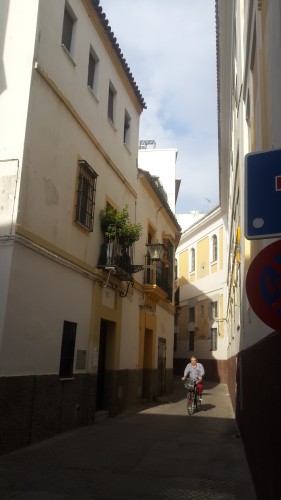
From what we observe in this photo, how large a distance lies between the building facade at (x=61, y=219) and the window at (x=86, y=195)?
3 centimetres

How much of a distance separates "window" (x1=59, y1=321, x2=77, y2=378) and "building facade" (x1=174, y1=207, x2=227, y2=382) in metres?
16.8

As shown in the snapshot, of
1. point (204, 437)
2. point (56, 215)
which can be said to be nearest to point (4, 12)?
point (56, 215)

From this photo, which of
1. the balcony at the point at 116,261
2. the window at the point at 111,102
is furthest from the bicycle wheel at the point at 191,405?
the window at the point at 111,102

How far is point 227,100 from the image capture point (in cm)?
1677

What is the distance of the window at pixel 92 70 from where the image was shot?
12.4 metres

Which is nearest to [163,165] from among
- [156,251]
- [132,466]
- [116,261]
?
[156,251]

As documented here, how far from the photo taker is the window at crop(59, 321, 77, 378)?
398 inches

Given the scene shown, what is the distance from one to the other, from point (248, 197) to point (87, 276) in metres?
8.80

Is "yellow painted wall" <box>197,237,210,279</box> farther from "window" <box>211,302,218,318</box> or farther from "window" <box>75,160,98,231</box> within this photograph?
"window" <box>75,160,98,231</box>

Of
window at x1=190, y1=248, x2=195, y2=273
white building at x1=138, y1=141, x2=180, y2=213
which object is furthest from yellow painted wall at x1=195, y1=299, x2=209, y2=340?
white building at x1=138, y1=141, x2=180, y2=213

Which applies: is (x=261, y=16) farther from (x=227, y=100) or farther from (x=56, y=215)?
(x=227, y=100)

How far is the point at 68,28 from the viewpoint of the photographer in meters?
11.0

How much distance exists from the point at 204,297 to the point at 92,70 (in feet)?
65.8

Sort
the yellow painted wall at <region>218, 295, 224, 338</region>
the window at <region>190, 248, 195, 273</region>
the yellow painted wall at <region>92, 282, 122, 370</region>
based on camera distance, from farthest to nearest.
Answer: the window at <region>190, 248, 195, 273</region> → the yellow painted wall at <region>218, 295, 224, 338</region> → the yellow painted wall at <region>92, 282, 122, 370</region>
